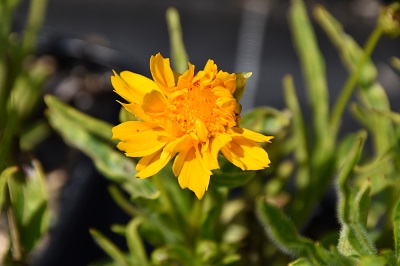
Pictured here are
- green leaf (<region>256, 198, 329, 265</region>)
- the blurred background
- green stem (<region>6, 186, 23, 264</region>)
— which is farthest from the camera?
the blurred background

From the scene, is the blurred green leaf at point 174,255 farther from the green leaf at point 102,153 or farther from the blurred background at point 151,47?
the blurred background at point 151,47

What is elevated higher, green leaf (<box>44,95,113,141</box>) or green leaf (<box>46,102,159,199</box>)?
green leaf (<box>44,95,113,141</box>)

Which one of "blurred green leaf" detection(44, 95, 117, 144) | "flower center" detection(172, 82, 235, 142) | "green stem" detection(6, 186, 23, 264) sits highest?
"flower center" detection(172, 82, 235, 142)

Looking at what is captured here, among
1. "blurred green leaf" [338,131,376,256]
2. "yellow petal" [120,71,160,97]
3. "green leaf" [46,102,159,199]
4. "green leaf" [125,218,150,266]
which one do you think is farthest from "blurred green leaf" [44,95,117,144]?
"blurred green leaf" [338,131,376,256]

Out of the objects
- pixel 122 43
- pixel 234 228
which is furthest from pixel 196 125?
pixel 122 43

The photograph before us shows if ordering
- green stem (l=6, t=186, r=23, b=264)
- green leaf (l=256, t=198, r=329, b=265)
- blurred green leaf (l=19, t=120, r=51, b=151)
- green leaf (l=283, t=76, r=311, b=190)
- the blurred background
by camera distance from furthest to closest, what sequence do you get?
1. the blurred background
2. blurred green leaf (l=19, t=120, r=51, b=151)
3. green leaf (l=283, t=76, r=311, b=190)
4. green stem (l=6, t=186, r=23, b=264)
5. green leaf (l=256, t=198, r=329, b=265)

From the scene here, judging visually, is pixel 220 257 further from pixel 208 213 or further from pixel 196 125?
pixel 196 125

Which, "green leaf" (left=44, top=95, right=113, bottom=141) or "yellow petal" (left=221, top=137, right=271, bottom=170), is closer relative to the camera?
"yellow petal" (left=221, top=137, right=271, bottom=170)

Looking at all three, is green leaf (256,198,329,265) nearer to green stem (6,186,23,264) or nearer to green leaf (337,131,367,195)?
green leaf (337,131,367,195)
